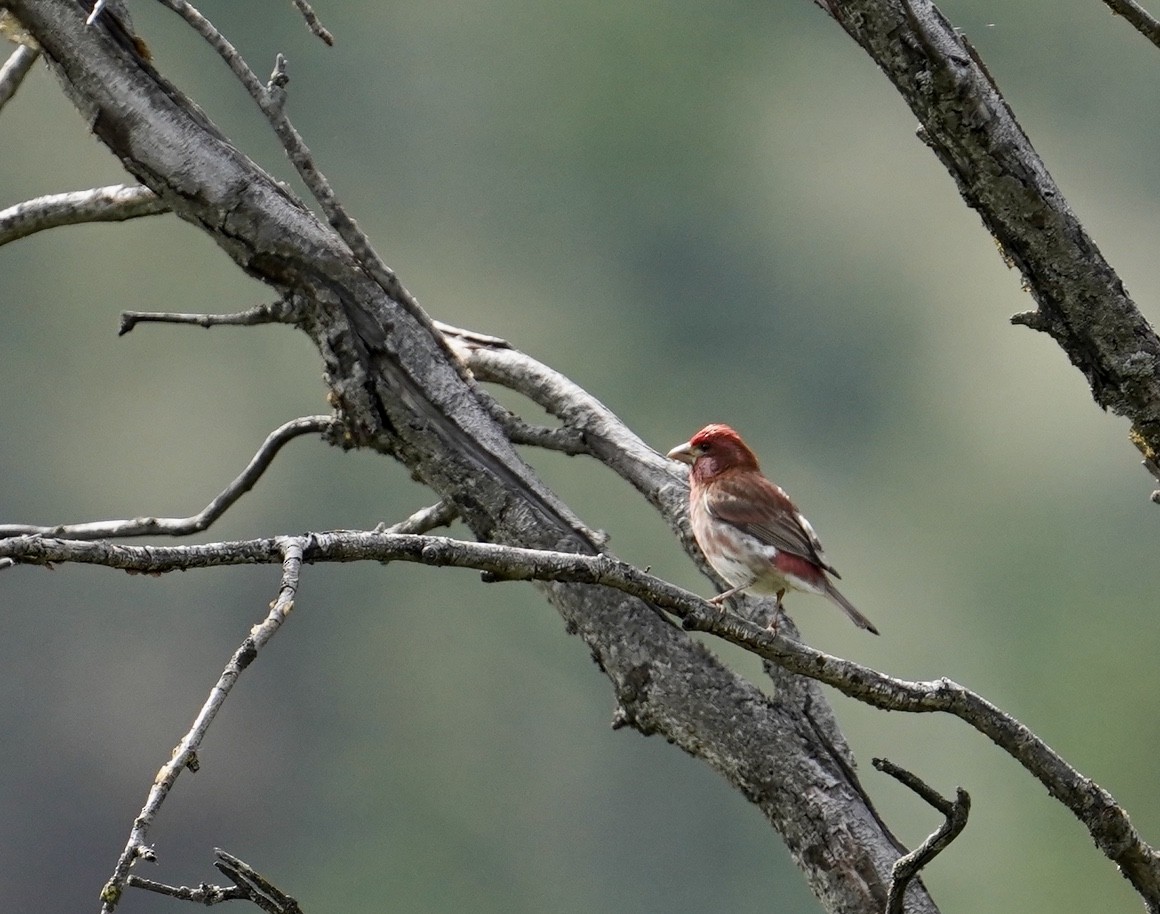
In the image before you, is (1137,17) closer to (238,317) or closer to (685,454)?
(685,454)

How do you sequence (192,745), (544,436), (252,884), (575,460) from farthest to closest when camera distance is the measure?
(575,460) < (544,436) < (252,884) < (192,745)

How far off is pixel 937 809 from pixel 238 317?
2.49 m

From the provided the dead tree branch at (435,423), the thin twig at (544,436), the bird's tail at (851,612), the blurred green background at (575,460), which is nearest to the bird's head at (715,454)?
the thin twig at (544,436)

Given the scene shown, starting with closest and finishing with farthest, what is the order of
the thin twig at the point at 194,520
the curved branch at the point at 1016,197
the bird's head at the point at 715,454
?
the curved branch at the point at 1016,197 → the thin twig at the point at 194,520 → the bird's head at the point at 715,454

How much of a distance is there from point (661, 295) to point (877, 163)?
6.14 meters

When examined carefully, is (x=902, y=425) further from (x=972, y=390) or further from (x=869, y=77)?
(x=869, y=77)

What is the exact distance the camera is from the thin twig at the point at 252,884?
2.63 metres

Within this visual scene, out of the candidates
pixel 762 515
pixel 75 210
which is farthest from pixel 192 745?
pixel 75 210

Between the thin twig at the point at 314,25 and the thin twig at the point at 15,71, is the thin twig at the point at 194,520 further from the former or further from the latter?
the thin twig at the point at 15,71

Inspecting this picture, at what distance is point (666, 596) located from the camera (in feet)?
9.46

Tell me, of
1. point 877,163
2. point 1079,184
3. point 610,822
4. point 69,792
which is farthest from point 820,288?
point 69,792

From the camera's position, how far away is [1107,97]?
123ft

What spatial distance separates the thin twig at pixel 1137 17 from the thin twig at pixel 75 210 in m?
2.69

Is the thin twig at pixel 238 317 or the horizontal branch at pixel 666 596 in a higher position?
the thin twig at pixel 238 317
